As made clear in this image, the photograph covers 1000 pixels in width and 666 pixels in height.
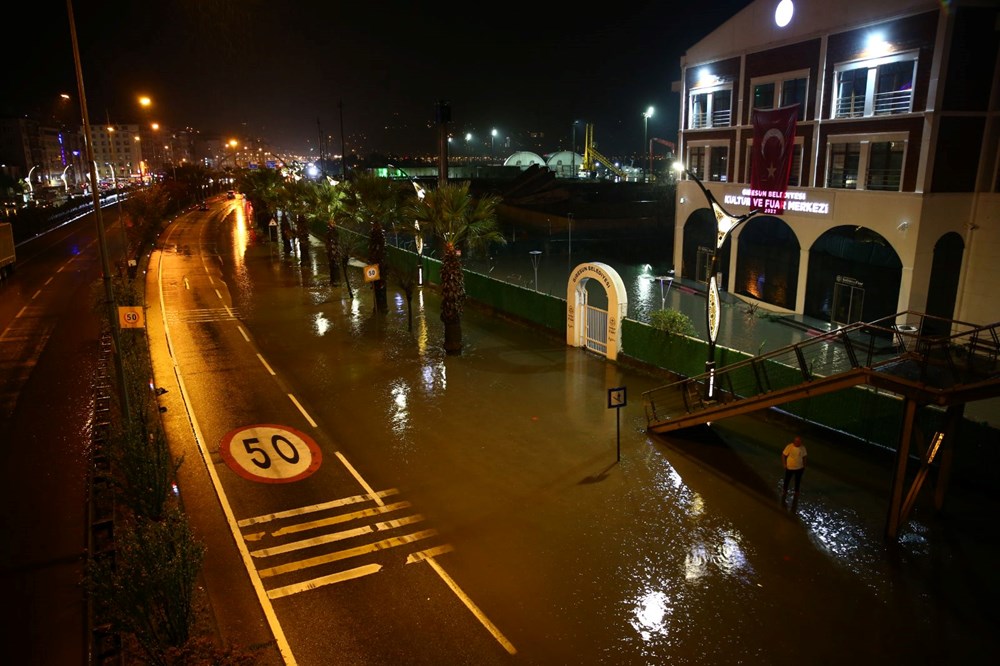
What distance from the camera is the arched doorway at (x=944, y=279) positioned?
24438 mm

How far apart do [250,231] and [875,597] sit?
63112 millimetres

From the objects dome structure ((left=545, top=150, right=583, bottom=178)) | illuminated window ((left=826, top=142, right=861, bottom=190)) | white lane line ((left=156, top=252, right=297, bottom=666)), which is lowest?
white lane line ((left=156, top=252, right=297, bottom=666))

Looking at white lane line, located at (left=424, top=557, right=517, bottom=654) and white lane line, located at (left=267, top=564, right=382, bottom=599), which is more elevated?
white lane line, located at (left=267, top=564, right=382, bottom=599)

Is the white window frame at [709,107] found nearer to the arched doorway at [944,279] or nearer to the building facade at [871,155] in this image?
the building facade at [871,155]

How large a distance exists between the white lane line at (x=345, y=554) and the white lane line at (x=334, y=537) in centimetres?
41

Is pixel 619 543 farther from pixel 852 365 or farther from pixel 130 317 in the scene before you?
pixel 130 317

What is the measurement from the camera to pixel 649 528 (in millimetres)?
12133

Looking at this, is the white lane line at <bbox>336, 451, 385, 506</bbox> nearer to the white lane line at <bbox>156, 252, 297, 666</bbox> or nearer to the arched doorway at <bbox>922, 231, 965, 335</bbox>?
the white lane line at <bbox>156, 252, 297, 666</bbox>

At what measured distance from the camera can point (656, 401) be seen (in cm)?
1845

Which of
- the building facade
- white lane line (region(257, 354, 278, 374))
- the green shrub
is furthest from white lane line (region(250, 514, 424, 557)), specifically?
the building facade

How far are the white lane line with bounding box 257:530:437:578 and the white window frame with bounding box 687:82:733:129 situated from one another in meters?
28.7

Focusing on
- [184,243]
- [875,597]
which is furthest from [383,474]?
[184,243]

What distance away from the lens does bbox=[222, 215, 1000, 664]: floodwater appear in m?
9.37

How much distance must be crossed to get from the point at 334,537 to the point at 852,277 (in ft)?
78.9
